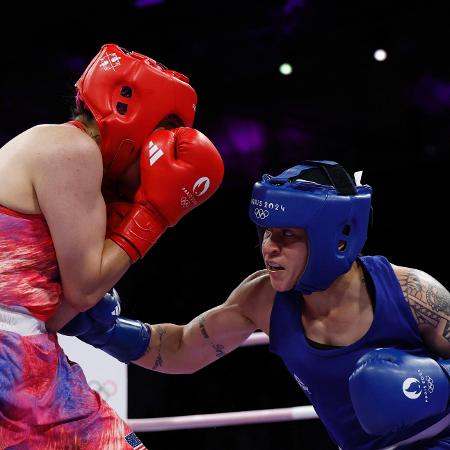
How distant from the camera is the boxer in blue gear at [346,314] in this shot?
6.33 ft

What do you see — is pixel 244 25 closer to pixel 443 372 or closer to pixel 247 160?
pixel 247 160

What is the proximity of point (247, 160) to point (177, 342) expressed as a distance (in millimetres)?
3744

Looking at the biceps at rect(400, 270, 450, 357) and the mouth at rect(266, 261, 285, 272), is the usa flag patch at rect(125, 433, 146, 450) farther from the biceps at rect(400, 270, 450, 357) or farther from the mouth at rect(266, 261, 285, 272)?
the biceps at rect(400, 270, 450, 357)

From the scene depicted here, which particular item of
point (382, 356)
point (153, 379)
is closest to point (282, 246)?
point (382, 356)

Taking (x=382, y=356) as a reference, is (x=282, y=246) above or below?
above

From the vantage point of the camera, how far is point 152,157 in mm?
1952

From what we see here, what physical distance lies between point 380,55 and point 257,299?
13.3 ft

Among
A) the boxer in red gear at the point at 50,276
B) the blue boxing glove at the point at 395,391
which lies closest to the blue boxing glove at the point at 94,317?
the boxer in red gear at the point at 50,276

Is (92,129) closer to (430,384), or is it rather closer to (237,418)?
(430,384)

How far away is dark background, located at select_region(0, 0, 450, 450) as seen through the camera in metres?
5.55

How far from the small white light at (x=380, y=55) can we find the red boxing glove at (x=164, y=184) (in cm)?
425

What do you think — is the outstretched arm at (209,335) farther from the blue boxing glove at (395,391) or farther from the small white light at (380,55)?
the small white light at (380,55)

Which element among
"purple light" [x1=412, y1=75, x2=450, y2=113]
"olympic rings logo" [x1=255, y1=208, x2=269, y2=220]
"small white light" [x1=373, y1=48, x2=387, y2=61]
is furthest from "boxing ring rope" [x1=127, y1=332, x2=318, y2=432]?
"small white light" [x1=373, y1=48, x2=387, y2=61]

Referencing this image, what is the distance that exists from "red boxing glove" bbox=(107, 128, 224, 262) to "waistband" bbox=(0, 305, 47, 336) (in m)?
0.30
